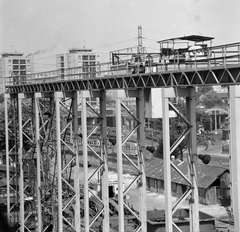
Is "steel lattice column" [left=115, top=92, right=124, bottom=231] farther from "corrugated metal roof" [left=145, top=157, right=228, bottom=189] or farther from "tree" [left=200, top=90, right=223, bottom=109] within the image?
"tree" [left=200, top=90, right=223, bottom=109]

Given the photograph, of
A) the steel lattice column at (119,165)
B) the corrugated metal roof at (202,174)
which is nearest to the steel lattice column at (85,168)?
the steel lattice column at (119,165)

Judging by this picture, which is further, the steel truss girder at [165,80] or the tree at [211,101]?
the tree at [211,101]

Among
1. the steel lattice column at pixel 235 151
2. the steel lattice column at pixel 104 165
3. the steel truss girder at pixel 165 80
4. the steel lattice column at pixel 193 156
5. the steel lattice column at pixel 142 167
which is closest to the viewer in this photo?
the steel lattice column at pixel 235 151

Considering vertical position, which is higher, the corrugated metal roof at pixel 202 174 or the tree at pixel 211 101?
the tree at pixel 211 101

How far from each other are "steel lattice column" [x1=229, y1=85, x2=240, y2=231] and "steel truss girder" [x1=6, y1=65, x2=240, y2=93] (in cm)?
51

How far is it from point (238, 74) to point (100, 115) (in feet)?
20.0

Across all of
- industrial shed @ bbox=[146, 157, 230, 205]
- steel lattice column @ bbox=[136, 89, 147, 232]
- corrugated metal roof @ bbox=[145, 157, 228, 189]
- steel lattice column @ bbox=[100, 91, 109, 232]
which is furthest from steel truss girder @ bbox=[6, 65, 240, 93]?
industrial shed @ bbox=[146, 157, 230, 205]

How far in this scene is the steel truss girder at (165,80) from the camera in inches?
316

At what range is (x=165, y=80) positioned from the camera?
9578mm

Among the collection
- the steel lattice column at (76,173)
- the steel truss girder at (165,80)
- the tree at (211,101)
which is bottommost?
the steel lattice column at (76,173)

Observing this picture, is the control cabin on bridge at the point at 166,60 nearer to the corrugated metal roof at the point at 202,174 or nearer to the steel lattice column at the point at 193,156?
the steel lattice column at the point at 193,156

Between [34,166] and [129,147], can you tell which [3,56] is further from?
[34,166]

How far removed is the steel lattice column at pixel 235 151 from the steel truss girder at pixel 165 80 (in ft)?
1.68

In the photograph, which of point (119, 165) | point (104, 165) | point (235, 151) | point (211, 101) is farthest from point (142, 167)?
point (211, 101)
